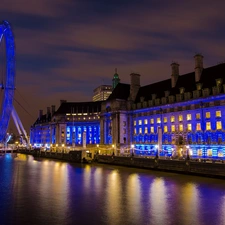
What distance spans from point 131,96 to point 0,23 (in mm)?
55338

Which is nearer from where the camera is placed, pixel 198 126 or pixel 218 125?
pixel 218 125

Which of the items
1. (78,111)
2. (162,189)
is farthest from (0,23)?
(78,111)

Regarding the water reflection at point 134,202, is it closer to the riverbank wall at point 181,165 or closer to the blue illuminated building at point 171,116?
the riverbank wall at point 181,165

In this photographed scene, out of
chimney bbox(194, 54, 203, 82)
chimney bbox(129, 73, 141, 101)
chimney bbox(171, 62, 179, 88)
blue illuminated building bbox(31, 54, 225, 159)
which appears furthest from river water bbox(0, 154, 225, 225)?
chimney bbox(129, 73, 141, 101)

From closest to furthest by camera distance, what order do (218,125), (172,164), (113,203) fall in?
1. (113,203)
2. (172,164)
3. (218,125)

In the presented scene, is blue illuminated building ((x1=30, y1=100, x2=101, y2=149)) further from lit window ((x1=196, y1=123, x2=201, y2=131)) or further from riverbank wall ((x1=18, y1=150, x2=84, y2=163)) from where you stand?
lit window ((x1=196, y1=123, x2=201, y2=131))

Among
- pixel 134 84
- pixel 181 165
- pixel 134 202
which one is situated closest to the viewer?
pixel 134 202

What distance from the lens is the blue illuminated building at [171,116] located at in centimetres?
6988

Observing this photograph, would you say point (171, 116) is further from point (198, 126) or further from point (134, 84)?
point (134, 84)

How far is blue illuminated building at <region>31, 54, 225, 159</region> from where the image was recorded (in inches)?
2751

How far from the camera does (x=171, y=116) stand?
83.5 m

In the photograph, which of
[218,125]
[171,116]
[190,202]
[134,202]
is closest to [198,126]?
[218,125]

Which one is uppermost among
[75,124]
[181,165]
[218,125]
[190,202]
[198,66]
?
[198,66]

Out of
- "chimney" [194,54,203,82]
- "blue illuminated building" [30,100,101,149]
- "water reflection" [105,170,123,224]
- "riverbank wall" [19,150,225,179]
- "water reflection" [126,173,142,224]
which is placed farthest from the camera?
"blue illuminated building" [30,100,101,149]
